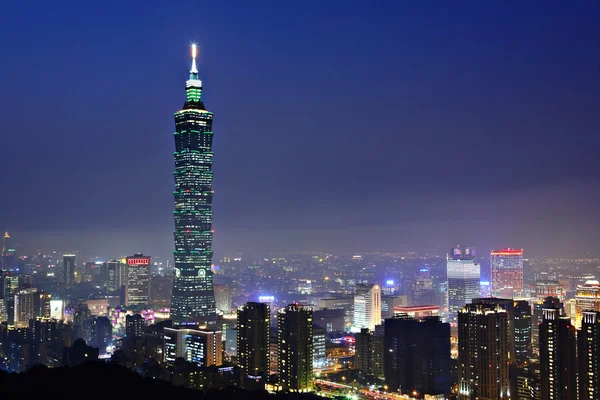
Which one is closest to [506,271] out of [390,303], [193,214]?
[390,303]

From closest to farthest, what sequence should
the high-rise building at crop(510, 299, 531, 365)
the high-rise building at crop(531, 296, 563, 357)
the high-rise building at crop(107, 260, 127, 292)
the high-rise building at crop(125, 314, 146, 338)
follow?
the high-rise building at crop(510, 299, 531, 365), the high-rise building at crop(531, 296, 563, 357), the high-rise building at crop(125, 314, 146, 338), the high-rise building at crop(107, 260, 127, 292)

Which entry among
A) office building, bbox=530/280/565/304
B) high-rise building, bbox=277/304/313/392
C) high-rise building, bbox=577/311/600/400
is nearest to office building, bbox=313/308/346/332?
office building, bbox=530/280/565/304

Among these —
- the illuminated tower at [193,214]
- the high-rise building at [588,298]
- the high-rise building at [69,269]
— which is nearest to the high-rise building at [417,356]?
the high-rise building at [588,298]

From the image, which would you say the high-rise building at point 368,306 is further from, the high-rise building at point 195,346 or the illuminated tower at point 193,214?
the high-rise building at point 195,346

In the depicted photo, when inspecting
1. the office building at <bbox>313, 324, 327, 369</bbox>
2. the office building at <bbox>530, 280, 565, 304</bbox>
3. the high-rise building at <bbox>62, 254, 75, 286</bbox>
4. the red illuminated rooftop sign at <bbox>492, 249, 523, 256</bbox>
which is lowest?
the office building at <bbox>313, 324, 327, 369</bbox>

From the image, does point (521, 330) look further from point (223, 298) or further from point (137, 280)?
point (137, 280)

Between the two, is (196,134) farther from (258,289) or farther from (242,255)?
(242,255)

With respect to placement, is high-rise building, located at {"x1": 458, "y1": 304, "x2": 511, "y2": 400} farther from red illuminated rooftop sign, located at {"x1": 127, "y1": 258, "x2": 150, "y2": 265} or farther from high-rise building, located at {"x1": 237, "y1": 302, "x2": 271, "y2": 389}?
red illuminated rooftop sign, located at {"x1": 127, "y1": 258, "x2": 150, "y2": 265}
